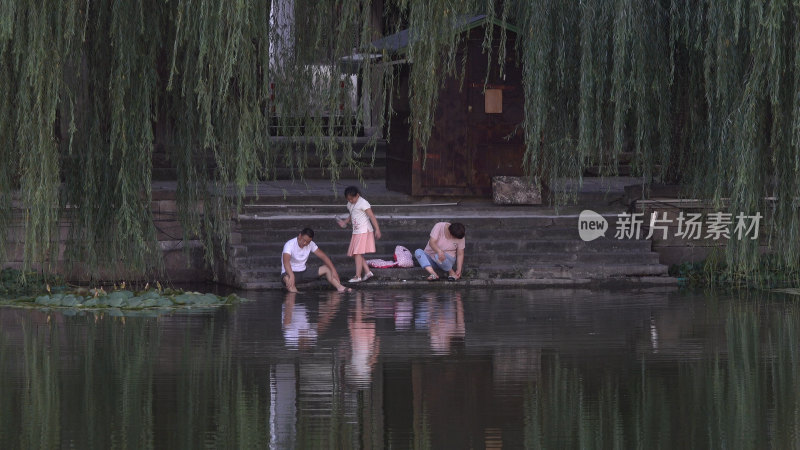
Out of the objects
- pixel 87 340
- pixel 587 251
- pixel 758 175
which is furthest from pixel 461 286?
pixel 87 340

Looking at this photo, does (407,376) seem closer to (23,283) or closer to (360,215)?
(360,215)

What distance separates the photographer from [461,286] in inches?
743

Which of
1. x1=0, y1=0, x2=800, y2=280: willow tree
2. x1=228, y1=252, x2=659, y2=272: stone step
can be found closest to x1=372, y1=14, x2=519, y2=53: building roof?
x1=0, y1=0, x2=800, y2=280: willow tree

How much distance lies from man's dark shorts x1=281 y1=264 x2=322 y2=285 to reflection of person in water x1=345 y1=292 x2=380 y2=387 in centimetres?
213

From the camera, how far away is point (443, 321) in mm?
15039

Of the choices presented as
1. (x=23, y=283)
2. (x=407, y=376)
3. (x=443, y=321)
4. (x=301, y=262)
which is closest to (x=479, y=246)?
(x=301, y=262)

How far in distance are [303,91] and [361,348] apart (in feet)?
8.00

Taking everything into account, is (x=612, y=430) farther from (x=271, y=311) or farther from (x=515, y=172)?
(x=515, y=172)

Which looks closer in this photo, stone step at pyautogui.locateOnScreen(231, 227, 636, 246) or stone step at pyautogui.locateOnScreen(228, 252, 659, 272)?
stone step at pyautogui.locateOnScreen(228, 252, 659, 272)

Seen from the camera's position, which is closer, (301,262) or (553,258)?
(301,262)

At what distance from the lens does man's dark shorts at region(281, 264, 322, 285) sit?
1850 cm

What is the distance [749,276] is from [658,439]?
10515 millimetres

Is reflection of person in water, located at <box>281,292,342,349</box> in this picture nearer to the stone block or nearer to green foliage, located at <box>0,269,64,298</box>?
green foliage, located at <box>0,269,64,298</box>

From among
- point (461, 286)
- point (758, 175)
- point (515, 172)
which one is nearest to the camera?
point (758, 175)
